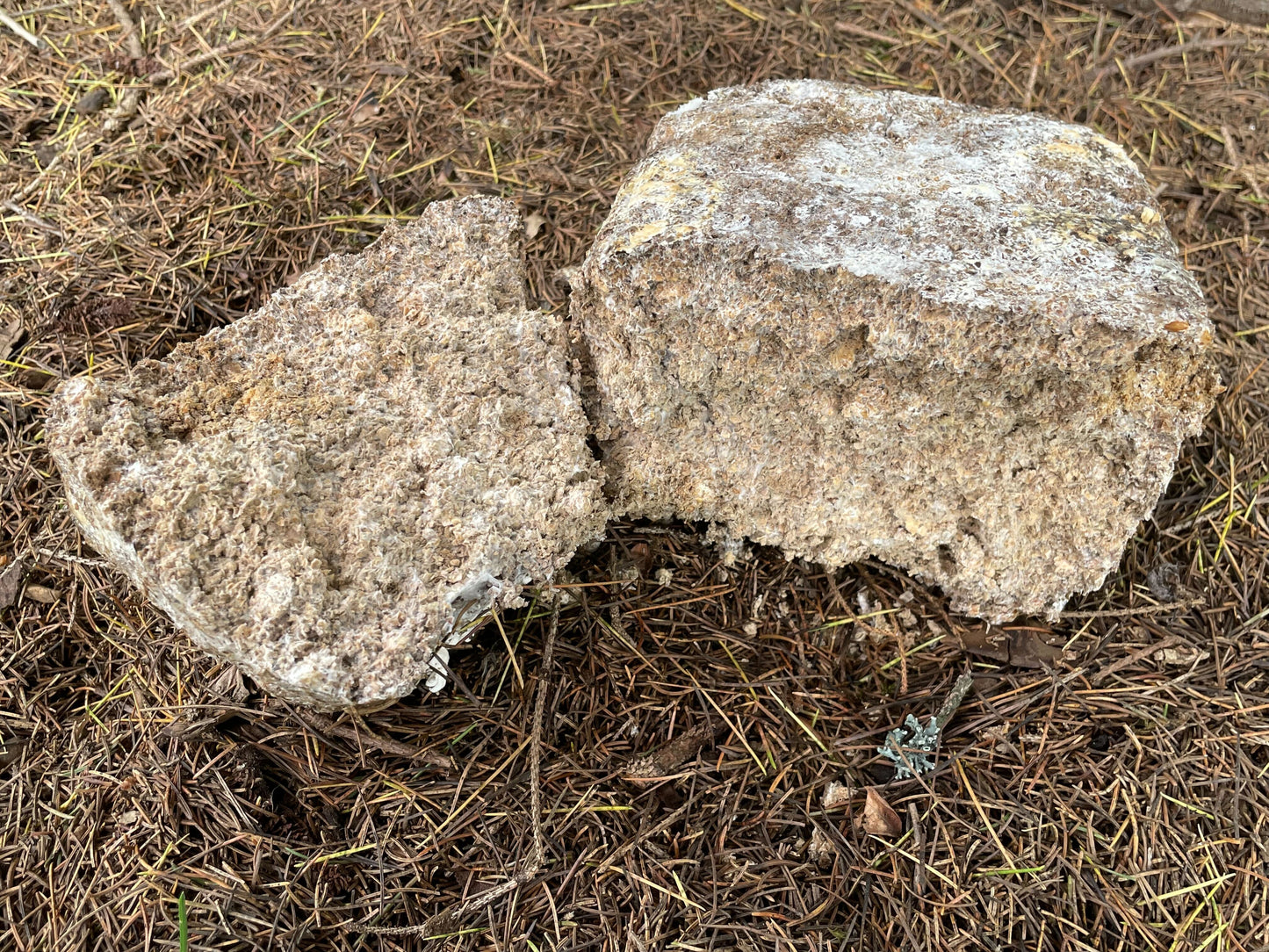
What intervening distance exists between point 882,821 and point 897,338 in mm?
1111

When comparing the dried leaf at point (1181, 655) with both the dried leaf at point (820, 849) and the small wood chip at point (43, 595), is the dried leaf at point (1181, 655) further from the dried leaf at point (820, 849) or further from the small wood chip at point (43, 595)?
the small wood chip at point (43, 595)

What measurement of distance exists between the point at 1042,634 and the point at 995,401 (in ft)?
2.44

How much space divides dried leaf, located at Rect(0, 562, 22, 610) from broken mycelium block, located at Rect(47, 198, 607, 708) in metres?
0.60

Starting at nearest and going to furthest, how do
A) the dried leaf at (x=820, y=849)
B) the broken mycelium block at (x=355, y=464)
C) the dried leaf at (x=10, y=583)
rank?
the broken mycelium block at (x=355, y=464)
the dried leaf at (x=820, y=849)
the dried leaf at (x=10, y=583)

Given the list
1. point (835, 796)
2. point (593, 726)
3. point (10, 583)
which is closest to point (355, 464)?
point (593, 726)

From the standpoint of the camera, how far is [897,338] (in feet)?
5.75

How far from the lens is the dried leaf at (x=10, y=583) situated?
2.24 m

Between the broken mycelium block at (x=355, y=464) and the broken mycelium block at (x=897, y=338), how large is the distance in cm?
25

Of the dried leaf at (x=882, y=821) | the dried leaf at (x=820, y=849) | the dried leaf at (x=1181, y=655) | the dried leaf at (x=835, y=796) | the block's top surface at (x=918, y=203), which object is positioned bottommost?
the dried leaf at (x=820, y=849)

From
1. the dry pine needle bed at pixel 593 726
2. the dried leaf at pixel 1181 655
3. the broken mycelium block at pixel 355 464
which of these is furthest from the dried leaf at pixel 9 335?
the dried leaf at pixel 1181 655

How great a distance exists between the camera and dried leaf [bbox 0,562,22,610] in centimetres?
224

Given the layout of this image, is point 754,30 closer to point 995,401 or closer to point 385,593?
point 995,401

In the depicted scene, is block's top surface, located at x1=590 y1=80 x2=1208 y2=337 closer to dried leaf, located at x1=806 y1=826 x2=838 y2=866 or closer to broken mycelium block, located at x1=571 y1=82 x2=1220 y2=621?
broken mycelium block, located at x1=571 y1=82 x2=1220 y2=621

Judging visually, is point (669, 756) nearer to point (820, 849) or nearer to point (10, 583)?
point (820, 849)
